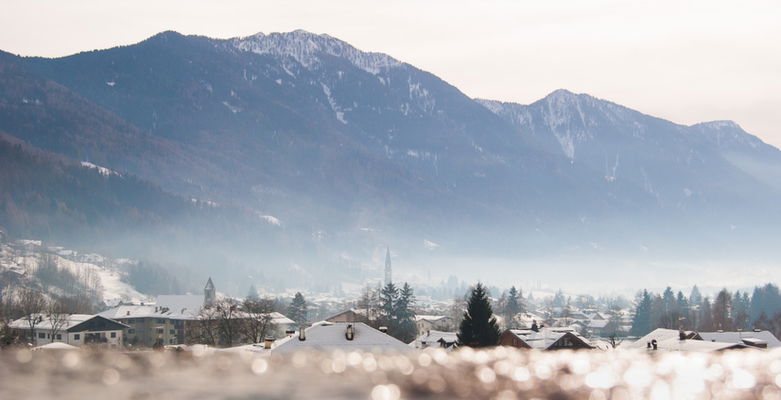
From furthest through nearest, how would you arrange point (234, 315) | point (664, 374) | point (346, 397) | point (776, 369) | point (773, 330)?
point (773, 330) < point (234, 315) < point (776, 369) < point (664, 374) < point (346, 397)

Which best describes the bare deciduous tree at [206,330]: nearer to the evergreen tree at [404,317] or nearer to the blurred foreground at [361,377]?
the evergreen tree at [404,317]

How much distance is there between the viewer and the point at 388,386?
20.5 feet

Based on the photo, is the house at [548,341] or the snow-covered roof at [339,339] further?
the house at [548,341]

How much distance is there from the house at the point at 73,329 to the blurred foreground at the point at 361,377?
398 feet

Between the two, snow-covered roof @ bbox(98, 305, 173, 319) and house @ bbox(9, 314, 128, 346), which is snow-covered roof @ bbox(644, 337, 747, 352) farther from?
snow-covered roof @ bbox(98, 305, 173, 319)

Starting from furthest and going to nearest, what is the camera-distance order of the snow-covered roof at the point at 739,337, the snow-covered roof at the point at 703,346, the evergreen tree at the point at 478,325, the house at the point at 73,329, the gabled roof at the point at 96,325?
the gabled roof at the point at 96,325 < the house at the point at 73,329 < the snow-covered roof at the point at 739,337 < the evergreen tree at the point at 478,325 < the snow-covered roof at the point at 703,346

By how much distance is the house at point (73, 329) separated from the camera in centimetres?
12936

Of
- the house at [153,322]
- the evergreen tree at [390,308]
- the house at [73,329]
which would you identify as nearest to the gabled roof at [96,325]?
the house at [73,329]

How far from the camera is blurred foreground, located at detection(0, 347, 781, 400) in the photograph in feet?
19.1

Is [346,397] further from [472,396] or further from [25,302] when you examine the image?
[25,302]

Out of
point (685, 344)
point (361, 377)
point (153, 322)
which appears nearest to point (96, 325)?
point (153, 322)

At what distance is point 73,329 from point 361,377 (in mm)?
142063

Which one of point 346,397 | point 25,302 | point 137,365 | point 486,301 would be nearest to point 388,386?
point 346,397

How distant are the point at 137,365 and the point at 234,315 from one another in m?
122
